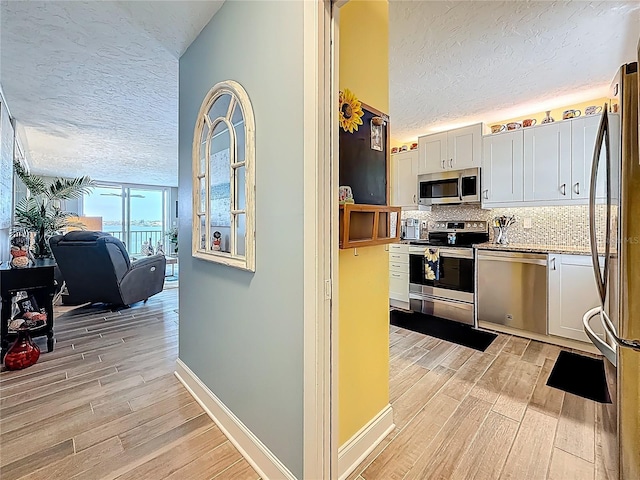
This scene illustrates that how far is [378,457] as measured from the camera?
1524mm

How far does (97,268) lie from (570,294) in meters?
5.09

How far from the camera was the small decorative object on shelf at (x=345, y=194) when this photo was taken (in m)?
1.36

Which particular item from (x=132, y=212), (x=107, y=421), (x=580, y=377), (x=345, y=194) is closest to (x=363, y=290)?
(x=345, y=194)

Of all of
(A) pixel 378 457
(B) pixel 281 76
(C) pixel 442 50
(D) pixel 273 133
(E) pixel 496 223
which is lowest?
(A) pixel 378 457

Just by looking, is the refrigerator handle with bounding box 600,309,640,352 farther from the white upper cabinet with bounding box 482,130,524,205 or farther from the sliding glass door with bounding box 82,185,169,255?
the sliding glass door with bounding box 82,185,169,255

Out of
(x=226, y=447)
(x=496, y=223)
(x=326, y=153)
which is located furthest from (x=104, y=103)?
(x=496, y=223)

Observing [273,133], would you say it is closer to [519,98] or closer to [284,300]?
[284,300]

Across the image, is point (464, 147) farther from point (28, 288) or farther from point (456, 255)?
point (28, 288)

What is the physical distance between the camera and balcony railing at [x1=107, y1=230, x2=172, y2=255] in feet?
27.9

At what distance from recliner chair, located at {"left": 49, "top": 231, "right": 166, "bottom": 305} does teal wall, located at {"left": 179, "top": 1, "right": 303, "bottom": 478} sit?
2572 millimetres

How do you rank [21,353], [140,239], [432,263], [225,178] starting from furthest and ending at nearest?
1. [140,239]
2. [432,263]
3. [21,353]
4. [225,178]

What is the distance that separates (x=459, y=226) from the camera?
13.3 ft

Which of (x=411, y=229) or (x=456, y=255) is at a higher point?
(x=411, y=229)

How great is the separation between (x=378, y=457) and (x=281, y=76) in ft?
6.12
